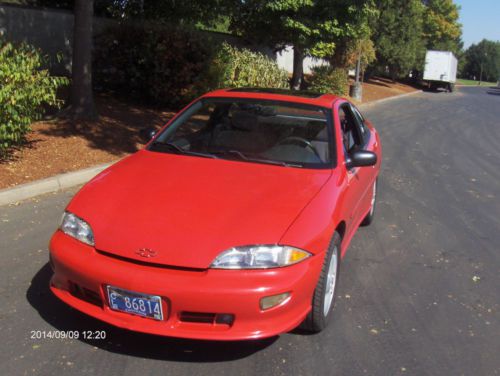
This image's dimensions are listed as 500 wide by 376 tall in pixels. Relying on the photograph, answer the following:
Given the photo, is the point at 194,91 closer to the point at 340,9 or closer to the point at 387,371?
the point at 340,9

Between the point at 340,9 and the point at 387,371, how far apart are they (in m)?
14.4

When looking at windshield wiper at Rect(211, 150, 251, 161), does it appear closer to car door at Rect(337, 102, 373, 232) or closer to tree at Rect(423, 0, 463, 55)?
car door at Rect(337, 102, 373, 232)

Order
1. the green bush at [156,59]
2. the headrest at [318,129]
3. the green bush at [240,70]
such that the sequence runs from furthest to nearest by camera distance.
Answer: the green bush at [240,70] < the green bush at [156,59] < the headrest at [318,129]

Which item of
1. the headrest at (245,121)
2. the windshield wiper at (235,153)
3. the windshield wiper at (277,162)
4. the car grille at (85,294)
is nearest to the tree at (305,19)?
the headrest at (245,121)

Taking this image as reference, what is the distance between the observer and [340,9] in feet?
51.5

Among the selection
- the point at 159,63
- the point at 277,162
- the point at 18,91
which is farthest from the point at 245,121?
the point at 159,63

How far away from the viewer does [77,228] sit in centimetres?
313

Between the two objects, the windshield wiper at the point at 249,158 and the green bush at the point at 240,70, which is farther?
the green bush at the point at 240,70

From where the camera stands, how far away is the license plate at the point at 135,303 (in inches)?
108

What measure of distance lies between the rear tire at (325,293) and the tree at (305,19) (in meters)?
12.2

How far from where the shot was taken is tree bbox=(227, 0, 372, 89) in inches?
600

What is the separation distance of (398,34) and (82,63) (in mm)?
32203

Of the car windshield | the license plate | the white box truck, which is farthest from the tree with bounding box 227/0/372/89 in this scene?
the white box truck

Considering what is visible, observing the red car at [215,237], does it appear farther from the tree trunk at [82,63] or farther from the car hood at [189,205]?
the tree trunk at [82,63]
